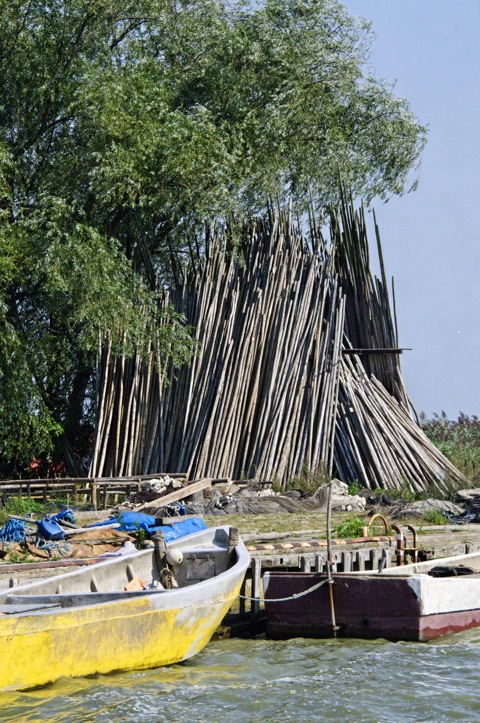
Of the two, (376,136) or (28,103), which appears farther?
(376,136)

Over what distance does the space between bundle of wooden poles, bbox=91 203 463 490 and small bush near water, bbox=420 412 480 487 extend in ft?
2.58

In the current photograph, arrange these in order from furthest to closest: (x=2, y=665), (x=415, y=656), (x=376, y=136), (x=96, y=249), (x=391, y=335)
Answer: (x=376, y=136) < (x=391, y=335) < (x=96, y=249) < (x=415, y=656) < (x=2, y=665)

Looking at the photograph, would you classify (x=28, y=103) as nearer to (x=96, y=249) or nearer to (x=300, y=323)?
(x=96, y=249)

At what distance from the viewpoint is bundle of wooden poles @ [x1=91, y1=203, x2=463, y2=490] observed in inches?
817

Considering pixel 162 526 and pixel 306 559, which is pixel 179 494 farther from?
pixel 306 559

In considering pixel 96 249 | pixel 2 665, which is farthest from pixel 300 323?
pixel 2 665

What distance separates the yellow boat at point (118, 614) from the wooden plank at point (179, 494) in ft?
20.2

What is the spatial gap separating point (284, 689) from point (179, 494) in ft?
31.3

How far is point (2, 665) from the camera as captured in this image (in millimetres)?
8234

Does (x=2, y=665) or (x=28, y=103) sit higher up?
(x=28, y=103)

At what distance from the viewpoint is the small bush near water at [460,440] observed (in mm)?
21188

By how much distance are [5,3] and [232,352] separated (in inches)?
320

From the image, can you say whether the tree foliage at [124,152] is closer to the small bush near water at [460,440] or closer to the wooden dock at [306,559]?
the small bush near water at [460,440]

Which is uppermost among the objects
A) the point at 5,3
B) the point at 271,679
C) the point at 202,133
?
the point at 5,3
